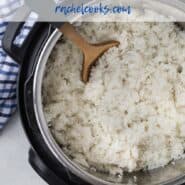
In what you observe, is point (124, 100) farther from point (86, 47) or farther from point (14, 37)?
point (14, 37)

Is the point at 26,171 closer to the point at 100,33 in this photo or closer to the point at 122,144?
the point at 122,144

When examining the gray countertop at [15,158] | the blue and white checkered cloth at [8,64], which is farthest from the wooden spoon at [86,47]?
the gray countertop at [15,158]

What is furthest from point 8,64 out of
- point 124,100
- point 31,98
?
point 124,100

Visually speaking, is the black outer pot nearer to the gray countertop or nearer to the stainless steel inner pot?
the stainless steel inner pot

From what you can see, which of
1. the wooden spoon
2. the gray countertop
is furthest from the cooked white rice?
the gray countertop

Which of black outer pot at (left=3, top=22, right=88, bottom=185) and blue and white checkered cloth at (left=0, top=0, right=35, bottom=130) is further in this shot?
blue and white checkered cloth at (left=0, top=0, right=35, bottom=130)

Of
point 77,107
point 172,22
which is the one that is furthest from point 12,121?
point 172,22
